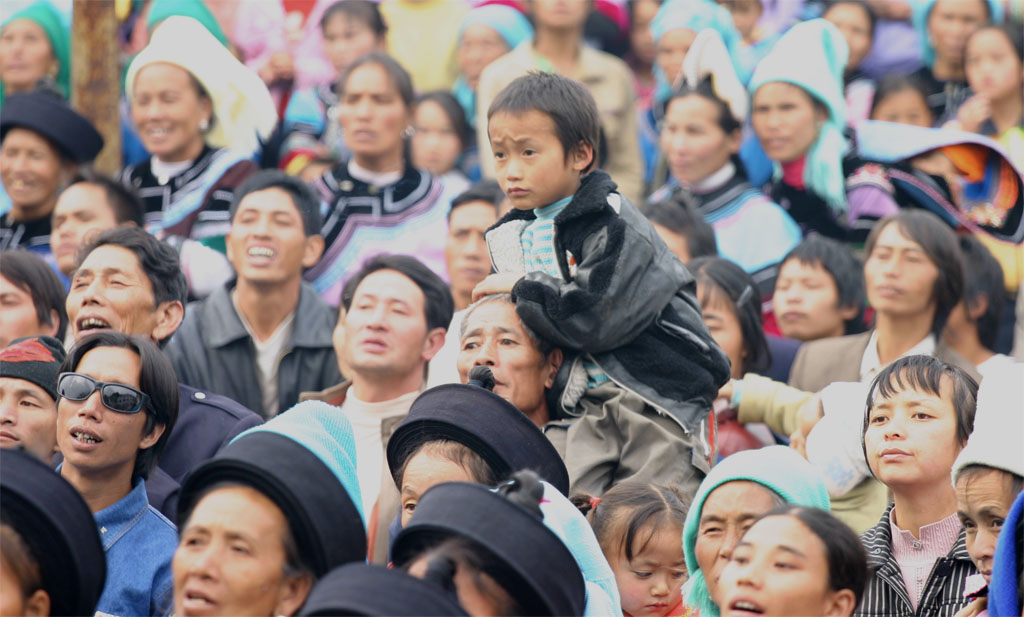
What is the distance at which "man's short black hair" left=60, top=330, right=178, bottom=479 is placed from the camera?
5.03 metres

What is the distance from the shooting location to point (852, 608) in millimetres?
3887

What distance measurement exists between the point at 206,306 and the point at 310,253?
524 mm

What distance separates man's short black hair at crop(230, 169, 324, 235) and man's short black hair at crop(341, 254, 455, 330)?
2.04 ft

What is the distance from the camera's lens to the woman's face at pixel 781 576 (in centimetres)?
376

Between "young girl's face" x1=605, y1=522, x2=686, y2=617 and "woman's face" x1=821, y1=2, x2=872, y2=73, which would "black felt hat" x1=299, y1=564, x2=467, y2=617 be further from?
"woman's face" x1=821, y1=2, x2=872, y2=73

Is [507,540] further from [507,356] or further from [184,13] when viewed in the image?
[184,13]

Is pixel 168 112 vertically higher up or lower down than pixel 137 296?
higher up

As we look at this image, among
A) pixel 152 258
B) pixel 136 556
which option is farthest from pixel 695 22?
pixel 136 556

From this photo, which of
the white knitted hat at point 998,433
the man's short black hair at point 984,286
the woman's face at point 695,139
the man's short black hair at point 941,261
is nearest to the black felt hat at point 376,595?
the white knitted hat at point 998,433

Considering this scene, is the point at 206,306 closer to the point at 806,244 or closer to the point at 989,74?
the point at 806,244

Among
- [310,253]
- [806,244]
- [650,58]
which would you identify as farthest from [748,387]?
[650,58]

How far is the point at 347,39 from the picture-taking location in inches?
369

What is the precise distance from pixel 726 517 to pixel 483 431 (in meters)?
0.73

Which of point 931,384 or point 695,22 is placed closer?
point 931,384
